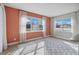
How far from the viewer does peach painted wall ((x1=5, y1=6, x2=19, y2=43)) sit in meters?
3.99

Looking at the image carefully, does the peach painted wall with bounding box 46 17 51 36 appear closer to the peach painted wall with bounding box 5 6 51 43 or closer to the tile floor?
the peach painted wall with bounding box 5 6 51 43

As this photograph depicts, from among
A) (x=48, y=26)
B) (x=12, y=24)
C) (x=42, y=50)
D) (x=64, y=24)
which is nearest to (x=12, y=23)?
(x=12, y=24)

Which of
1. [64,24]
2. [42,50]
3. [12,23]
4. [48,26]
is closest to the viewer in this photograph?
[42,50]

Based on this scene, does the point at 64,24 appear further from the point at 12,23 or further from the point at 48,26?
the point at 12,23

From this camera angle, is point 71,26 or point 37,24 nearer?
point 71,26

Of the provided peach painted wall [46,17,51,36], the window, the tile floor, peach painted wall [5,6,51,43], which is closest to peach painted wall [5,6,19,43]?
peach painted wall [5,6,51,43]

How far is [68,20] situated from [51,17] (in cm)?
127

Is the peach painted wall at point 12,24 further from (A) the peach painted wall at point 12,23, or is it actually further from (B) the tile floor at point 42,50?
(B) the tile floor at point 42,50

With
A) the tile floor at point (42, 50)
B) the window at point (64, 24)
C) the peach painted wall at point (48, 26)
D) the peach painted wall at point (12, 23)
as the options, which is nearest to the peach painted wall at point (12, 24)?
the peach painted wall at point (12, 23)

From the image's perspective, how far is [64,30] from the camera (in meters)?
5.71

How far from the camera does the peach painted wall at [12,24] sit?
3.99 m

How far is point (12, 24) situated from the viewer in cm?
430
